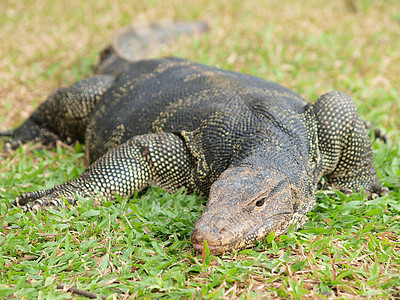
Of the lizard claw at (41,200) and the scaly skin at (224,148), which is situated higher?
the scaly skin at (224,148)

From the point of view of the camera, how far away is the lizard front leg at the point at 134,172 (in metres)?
3.83

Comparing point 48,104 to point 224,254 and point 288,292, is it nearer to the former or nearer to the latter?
point 224,254

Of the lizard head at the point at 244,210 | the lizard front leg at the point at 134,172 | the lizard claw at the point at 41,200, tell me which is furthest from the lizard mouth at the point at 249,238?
the lizard claw at the point at 41,200

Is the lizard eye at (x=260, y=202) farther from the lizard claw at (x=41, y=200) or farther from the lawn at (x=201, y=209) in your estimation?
the lizard claw at (x=41, y=200)

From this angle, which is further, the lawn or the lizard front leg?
the lizard front leg

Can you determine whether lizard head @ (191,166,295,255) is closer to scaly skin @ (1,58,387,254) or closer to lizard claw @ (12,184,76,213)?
scaly skin @ (1,58,387,254)

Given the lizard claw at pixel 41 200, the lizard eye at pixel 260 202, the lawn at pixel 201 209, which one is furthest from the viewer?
the lizard claw at pixel 41 200

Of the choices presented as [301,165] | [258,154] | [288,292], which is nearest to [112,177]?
[258,154]

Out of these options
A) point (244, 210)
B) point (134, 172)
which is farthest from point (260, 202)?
point (134, 172)

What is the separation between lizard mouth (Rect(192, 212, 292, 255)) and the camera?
275cm

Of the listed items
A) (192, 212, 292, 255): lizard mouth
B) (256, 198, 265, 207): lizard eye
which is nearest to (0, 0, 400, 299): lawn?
(192, 212, 292, 255): lizard mouth

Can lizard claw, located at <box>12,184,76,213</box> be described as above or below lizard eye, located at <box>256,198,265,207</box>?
below

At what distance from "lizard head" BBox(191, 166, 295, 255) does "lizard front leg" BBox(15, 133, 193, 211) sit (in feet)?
2.57

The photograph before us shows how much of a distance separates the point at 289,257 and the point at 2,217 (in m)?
2.29
